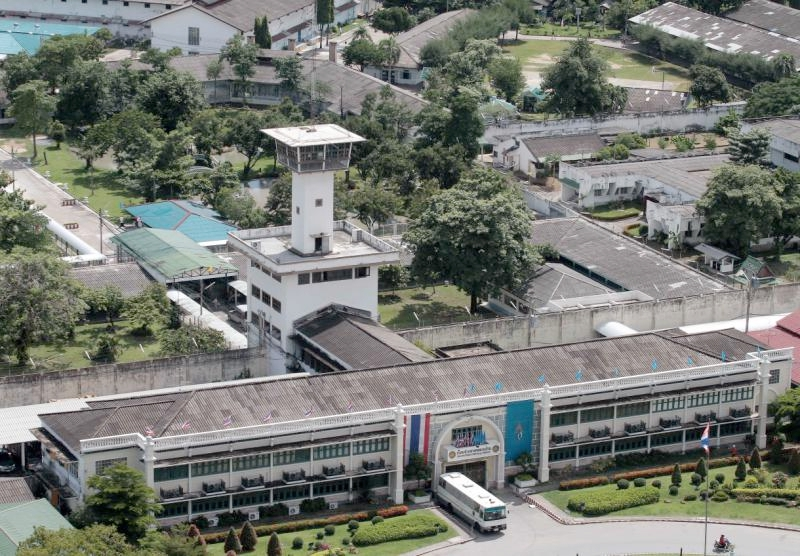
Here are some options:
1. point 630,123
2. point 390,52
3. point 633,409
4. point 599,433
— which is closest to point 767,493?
point 633,409

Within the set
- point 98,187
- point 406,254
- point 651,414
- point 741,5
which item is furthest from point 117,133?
point 741,5

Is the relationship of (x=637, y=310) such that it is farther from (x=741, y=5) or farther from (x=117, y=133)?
(x=741, y=5)

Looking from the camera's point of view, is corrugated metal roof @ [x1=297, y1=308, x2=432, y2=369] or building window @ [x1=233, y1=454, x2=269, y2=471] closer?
building window @ [x1=233, y1=454, x2=269, y2=471]

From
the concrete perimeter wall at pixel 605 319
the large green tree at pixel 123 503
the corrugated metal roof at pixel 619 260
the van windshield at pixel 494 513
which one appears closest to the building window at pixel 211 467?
the large green tree at pixel 123 503

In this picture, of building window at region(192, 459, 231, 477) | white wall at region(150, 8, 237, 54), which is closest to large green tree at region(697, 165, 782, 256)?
building window at region(192, 459, 231, 477)

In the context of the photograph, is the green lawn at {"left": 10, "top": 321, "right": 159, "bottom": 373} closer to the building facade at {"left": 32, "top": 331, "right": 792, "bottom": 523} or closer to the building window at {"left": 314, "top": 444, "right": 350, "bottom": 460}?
the building facade at {"left": 32, "top": 331, "right": 792, "bottom": 523}

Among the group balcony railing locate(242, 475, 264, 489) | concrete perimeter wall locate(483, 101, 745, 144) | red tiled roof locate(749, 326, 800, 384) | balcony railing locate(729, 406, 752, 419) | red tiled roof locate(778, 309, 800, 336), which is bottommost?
balcony railing locate(729, 406, 752, 419)

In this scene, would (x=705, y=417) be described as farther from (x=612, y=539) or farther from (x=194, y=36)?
(x=194, y=36)
